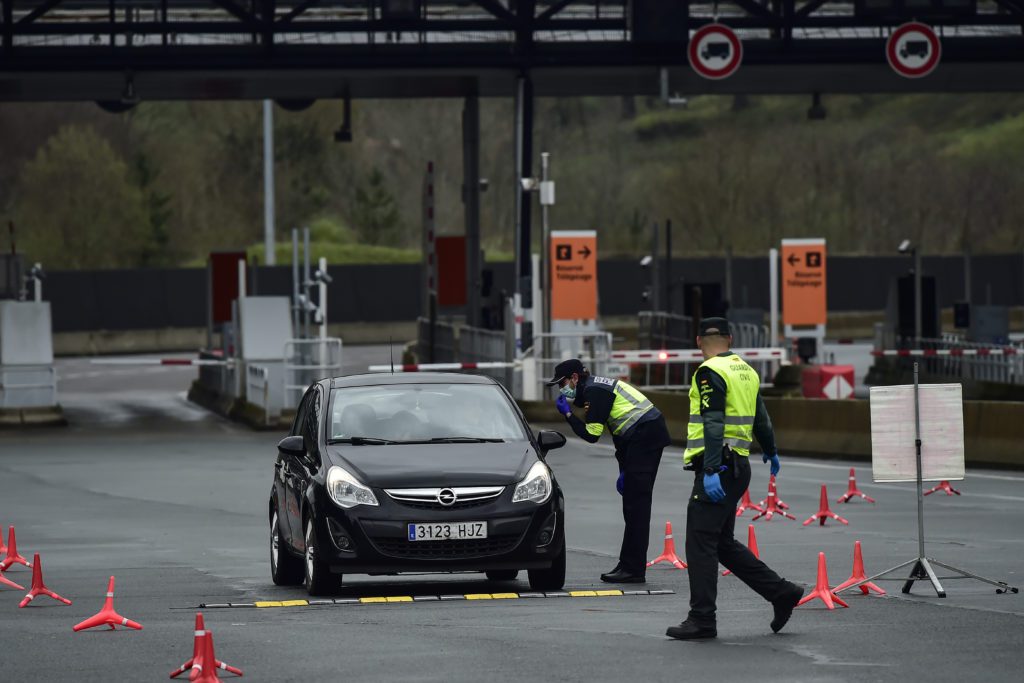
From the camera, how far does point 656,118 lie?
120125mm

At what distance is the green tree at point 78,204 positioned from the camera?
71625 millimetres

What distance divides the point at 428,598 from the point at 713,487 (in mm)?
2772

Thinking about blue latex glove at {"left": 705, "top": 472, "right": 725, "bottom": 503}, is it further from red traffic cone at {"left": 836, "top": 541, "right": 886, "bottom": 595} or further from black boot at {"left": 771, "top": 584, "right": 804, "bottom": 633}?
red traffic cone at {"left": 836, "top": 541, "right": 886, "bottom": 595}

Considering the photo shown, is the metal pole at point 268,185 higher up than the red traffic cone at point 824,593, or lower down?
higher up

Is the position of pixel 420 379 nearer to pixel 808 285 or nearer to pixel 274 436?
pixel 274 436

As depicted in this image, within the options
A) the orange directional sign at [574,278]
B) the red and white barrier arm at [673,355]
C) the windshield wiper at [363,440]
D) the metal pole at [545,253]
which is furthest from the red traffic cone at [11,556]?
the orange directional sign at [574,278]

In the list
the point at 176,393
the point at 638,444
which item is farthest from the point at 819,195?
the point at 638,444

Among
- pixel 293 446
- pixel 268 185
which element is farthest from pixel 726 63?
pixel 268 185

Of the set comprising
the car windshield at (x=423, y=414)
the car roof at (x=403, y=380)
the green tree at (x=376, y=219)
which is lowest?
the car windshield at (x=423, y=414)

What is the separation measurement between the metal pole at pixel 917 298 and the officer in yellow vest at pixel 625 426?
22820mm

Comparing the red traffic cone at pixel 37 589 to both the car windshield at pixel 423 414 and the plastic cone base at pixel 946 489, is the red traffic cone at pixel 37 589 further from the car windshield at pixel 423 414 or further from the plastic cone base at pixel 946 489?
the plastic cone base at pixel 946 489

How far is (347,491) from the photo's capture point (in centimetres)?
1320

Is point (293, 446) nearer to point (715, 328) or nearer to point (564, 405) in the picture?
point (564, 405)

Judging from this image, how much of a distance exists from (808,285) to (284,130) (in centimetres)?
5218
